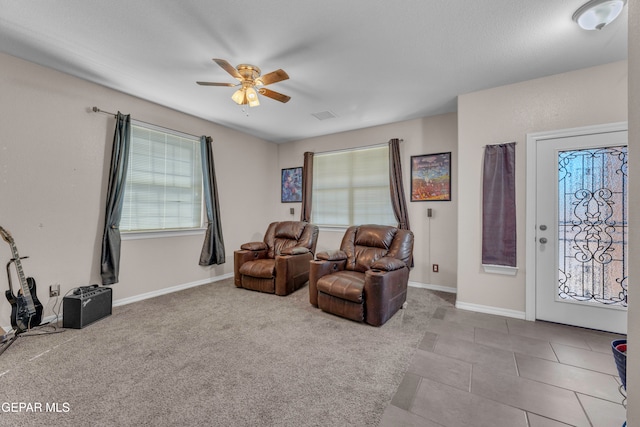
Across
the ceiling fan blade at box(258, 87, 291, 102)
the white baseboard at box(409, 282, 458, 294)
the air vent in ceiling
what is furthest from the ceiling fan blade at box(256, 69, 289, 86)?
the white baseboard at box(409, 282, 458, 294)

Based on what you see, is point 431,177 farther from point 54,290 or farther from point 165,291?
point 54,290

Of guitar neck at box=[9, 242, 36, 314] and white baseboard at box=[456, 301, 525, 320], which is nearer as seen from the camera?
guitar neck at box=[9, 242, 36, 314]

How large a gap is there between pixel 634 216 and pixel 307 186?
174 inches

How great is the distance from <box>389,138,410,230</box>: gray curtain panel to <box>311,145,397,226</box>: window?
7.8 inches

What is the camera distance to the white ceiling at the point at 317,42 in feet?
6.38

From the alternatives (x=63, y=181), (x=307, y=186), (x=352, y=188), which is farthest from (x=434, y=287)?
(x=63, y=181)

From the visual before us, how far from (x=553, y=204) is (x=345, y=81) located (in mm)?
2645

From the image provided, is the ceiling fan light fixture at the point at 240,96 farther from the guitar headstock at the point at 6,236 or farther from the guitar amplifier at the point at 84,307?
the guitar amplifier at the point at 84,307

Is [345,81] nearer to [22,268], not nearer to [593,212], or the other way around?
[593,212]

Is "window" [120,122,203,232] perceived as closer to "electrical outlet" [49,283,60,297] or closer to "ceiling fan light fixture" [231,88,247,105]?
"electrical outlet" [49,283,60,297]

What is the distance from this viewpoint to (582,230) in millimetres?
2654

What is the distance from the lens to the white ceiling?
194cm

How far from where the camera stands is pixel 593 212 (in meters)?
2.61

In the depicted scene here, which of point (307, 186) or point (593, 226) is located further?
point (307, 186)
